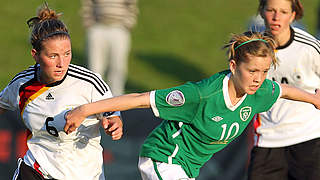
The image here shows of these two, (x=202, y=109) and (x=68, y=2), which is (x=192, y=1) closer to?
(x=68, y=2)

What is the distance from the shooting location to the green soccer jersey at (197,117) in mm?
5043

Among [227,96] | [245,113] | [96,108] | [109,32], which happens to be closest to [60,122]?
[96,108]

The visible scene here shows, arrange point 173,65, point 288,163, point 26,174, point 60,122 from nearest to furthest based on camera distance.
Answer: point 60,122, point 26,174, point 288,163, point 173,65

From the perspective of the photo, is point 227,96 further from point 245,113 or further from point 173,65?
point 173,65

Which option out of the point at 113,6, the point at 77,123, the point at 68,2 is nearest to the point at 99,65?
the point at 113,6

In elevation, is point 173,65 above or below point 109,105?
below

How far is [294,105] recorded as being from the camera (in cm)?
623

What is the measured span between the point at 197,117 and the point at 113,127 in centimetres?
66

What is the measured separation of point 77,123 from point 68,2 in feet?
40.8

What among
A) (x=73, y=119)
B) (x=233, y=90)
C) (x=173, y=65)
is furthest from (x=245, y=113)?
(x=173, y=65)

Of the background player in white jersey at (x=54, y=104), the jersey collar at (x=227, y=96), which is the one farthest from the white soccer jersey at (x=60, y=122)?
the jersey collar at (x=227, y=96)

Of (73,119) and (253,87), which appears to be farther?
(253,87)

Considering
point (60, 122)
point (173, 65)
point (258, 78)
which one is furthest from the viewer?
point (173, 65)

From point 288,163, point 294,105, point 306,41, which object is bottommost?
point 288,163
